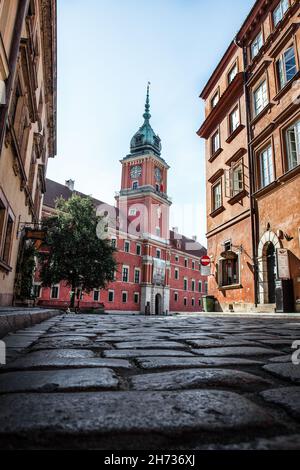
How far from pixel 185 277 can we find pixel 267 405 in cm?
5335

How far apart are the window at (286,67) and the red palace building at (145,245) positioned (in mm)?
28105

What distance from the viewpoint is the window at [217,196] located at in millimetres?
17062

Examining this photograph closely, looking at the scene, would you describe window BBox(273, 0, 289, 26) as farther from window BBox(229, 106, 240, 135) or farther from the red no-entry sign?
the red no-entry sign

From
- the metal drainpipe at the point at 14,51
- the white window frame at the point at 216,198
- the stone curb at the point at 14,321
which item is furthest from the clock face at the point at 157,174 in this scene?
the stone curb at the point at 14,321

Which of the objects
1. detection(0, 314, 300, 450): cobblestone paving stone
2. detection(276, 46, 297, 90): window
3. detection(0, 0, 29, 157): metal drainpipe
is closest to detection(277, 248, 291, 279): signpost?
detection(276, 46, 297, 90): window

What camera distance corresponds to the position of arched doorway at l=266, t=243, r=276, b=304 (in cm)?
1239

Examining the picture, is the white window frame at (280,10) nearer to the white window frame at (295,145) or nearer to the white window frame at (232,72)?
the white window frame at (232,72)

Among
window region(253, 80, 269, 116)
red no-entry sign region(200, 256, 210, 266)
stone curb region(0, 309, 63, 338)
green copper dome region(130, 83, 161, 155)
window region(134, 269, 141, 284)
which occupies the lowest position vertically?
stone curb region(0, 309, 63, 338)

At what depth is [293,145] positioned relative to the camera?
1211cm

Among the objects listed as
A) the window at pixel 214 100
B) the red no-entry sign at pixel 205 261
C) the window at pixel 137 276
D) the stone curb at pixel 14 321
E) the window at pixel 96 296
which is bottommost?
the stone curb at pixel 14 321

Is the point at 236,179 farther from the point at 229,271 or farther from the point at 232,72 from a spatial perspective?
the point at 232,72

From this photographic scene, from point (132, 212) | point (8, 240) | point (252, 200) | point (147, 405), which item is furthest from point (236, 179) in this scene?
point (132, 212)

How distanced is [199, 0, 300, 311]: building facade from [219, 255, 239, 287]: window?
0.08 m
